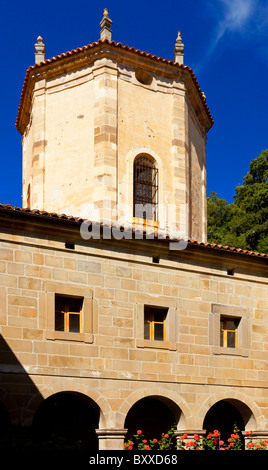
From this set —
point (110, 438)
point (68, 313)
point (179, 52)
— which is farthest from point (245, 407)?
point (179, 52)

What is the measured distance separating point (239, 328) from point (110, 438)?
15.2ft

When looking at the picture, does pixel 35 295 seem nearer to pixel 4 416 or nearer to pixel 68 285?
pixel 68 285

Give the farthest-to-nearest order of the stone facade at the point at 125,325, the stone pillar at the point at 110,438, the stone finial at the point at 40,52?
the stone finial at the point at 40,52 < the stone pillar at the point at 110,438 < the stone facade at the point at 125,325

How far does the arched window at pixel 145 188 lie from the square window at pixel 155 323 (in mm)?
3828

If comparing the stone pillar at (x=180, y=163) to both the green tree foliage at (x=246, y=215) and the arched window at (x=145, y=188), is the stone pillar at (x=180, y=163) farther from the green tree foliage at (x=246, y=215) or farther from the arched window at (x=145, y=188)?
the green tree foliage at (x=246, y=215)

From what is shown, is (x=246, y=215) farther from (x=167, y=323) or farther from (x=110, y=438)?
(x=110, y=438)

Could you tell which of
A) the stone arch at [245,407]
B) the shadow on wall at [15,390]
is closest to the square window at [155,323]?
the stone arch at [245,407]

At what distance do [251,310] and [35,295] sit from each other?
616 cm

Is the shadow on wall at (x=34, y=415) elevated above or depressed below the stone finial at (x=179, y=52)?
below

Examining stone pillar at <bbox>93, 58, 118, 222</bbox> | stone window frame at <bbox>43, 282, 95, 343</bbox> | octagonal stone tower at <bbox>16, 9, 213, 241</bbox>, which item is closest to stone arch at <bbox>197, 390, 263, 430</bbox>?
stone window frame at <bbox>43, 282, 95, 343</bbox>

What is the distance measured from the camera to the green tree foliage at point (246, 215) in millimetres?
31109

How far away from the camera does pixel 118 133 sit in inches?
741

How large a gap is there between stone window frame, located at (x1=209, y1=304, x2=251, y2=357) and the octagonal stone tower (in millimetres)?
3332
